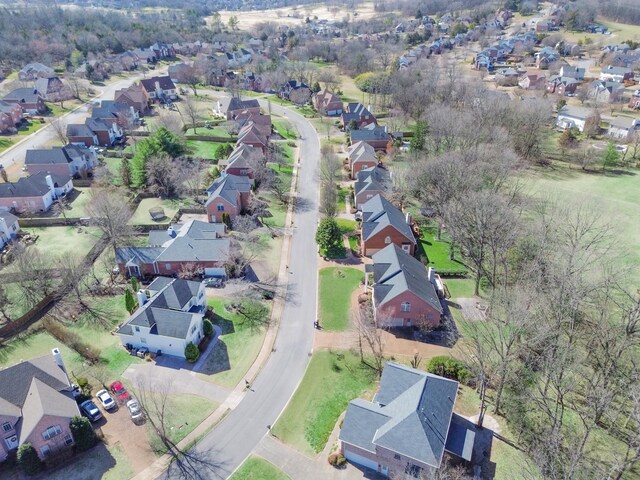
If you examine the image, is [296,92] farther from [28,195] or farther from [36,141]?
[28,195]

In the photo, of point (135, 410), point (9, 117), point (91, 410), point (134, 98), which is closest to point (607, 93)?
point (134, 98)

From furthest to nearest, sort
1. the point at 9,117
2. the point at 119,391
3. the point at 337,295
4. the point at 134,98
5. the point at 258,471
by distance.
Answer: the point at 134,98 < the point at 9,117 < the point at 337,295 < the point at 119,391 < the point at 258,471

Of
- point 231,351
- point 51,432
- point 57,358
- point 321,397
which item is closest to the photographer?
point 51,432

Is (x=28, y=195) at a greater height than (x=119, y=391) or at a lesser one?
greater

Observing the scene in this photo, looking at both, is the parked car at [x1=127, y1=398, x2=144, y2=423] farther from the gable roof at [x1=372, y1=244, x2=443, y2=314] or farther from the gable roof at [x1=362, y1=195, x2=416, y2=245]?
the gable roof at [x1=362, y1=195, x2=416, y2=245]

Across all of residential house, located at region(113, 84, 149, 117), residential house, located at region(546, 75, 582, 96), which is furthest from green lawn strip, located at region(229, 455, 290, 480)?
residential house, located at region(546, 75, 582, 96)

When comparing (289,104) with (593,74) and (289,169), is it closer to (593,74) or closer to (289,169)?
(289,169)
